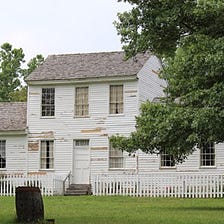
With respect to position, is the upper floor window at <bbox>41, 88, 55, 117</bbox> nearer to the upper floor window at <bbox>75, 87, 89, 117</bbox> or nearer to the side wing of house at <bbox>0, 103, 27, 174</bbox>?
the upper floor window at <bbox>75, 87, 89, 117</bbox>

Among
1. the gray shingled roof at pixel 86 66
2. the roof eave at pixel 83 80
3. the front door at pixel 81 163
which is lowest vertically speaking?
the front door at pixel 81 163

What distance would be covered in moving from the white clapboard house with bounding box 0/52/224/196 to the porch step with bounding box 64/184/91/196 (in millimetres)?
444

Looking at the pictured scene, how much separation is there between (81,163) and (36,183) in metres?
2.87

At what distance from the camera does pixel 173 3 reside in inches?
721

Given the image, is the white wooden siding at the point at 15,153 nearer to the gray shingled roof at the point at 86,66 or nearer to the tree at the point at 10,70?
the gray shingled roof at the point at 86,66

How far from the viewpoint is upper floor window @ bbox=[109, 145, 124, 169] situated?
34.4 meters

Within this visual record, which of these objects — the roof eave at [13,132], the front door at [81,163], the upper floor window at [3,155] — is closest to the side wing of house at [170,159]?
the front door at [81,163]

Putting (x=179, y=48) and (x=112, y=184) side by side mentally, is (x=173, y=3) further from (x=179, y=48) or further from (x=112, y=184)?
(x=112, y=184)

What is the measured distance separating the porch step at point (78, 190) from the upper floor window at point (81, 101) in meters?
3.92

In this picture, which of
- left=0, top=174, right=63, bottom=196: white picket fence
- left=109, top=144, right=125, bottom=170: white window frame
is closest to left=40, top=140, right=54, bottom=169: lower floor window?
left=0, top=174, right=63, bottom=196: white picket fence

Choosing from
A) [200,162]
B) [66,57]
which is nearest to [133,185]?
[200,162]

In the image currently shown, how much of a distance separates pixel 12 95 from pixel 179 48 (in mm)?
43568

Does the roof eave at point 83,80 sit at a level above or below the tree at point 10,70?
below

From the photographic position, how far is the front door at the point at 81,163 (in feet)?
114
